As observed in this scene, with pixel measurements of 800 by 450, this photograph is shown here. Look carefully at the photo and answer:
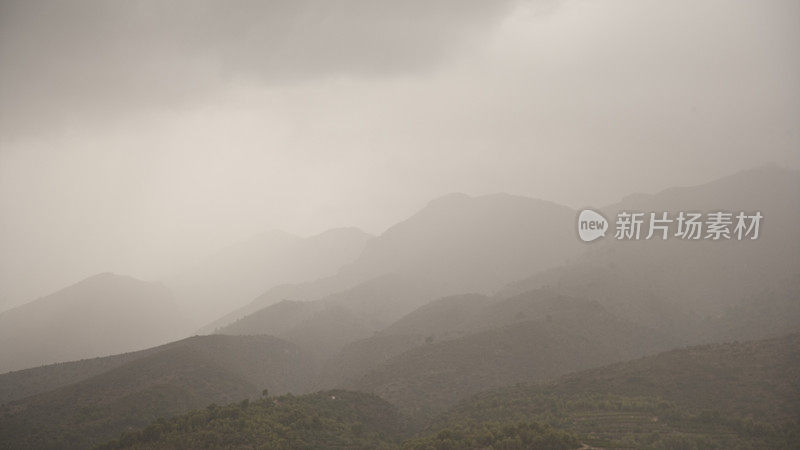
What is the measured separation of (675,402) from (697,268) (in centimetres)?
9578

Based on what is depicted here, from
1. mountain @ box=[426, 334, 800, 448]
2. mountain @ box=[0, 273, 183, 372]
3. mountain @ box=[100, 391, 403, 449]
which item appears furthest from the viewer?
mountain @ box=[0, 273, 183, 372]

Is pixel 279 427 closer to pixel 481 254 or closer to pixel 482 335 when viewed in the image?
pixel 482 335

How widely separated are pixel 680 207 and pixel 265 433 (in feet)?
540

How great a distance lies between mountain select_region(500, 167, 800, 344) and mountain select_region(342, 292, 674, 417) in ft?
43.3

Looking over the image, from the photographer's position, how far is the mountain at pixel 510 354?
5897cm

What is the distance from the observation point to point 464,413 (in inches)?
1657

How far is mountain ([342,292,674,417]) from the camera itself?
5897cm

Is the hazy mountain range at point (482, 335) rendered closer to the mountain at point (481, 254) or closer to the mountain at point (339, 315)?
the mountain at point (339, 315)

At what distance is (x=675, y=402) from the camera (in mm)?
38531

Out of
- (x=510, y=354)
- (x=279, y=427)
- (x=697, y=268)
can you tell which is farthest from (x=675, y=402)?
(x=697, y=268)

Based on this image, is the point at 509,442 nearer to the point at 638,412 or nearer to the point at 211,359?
the point at 638,412

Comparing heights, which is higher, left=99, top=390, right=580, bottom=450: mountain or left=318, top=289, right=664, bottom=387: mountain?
left=99, top=390, right=580, bottom=450: mountain

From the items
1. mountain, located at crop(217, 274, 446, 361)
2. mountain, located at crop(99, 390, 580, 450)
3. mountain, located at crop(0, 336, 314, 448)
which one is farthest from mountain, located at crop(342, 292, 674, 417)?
A: mountain, located at crop(217, 274, 446, 361)

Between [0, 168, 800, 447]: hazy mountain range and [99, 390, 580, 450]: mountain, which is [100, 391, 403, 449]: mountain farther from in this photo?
[0, 168, 800, 447]: hazy mountain range
